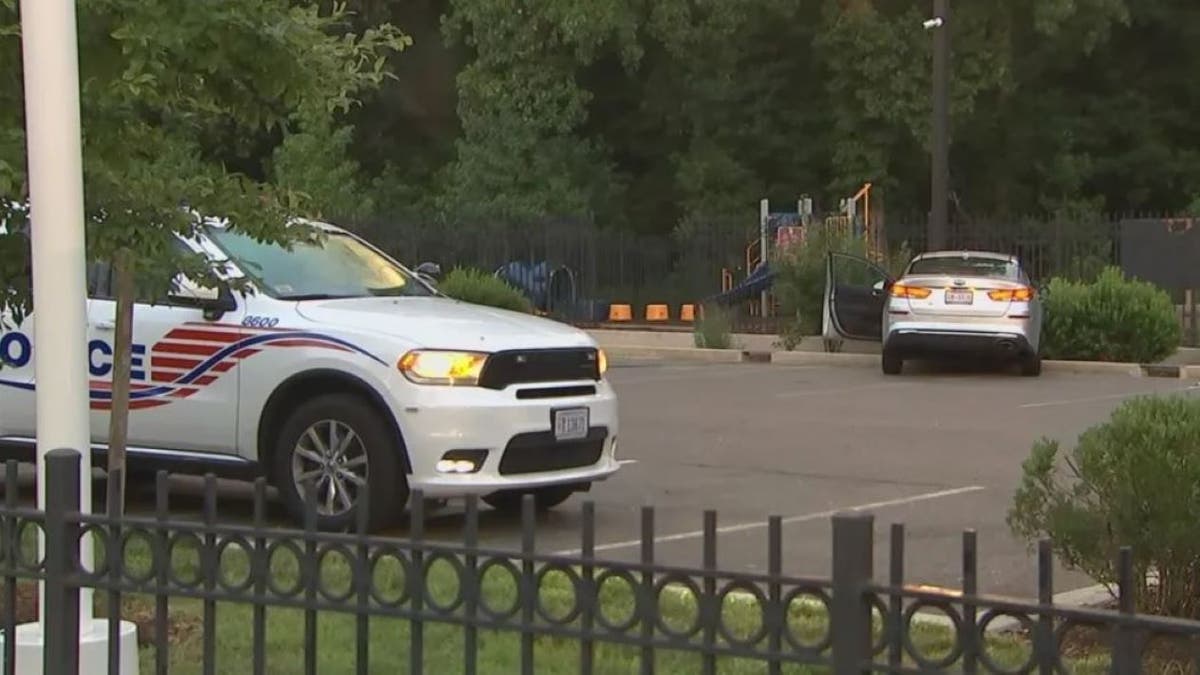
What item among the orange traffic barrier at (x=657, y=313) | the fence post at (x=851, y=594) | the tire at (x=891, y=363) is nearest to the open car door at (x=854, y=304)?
the tire at (x=891, y=363)

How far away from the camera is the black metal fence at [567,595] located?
10.6 feet

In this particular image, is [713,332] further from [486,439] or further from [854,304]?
[486,439]

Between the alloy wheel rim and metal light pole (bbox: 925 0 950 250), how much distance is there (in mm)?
17722

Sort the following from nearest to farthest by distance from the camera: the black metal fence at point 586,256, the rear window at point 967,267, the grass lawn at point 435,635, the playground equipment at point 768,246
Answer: the grass lawn at point 435,635 → the rear window at point 967,267 → the playground equipment at point 768,246 → the black metal fence at point 586,256

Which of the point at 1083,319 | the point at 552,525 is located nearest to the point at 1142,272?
the point at 1083,319

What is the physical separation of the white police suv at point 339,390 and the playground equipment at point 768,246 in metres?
15.5

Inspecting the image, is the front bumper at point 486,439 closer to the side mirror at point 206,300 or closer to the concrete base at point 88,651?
the side mirror at point 206,300

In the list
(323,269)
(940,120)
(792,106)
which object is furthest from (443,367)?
(792,106)

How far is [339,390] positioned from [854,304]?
13.8m

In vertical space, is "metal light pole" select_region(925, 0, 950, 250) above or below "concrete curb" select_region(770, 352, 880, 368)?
above

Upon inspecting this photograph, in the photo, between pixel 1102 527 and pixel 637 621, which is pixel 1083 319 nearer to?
pixel 1102 527

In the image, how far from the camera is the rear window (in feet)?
64.5

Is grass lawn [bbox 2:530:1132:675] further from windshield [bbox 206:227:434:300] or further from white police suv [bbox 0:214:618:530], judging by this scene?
windshield [bbox 206:227:434:300]

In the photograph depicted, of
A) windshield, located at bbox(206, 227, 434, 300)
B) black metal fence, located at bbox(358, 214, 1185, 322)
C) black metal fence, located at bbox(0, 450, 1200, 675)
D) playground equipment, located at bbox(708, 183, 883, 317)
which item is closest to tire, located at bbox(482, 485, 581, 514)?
windshield, located at bbox(206, 227, 434, 300)
